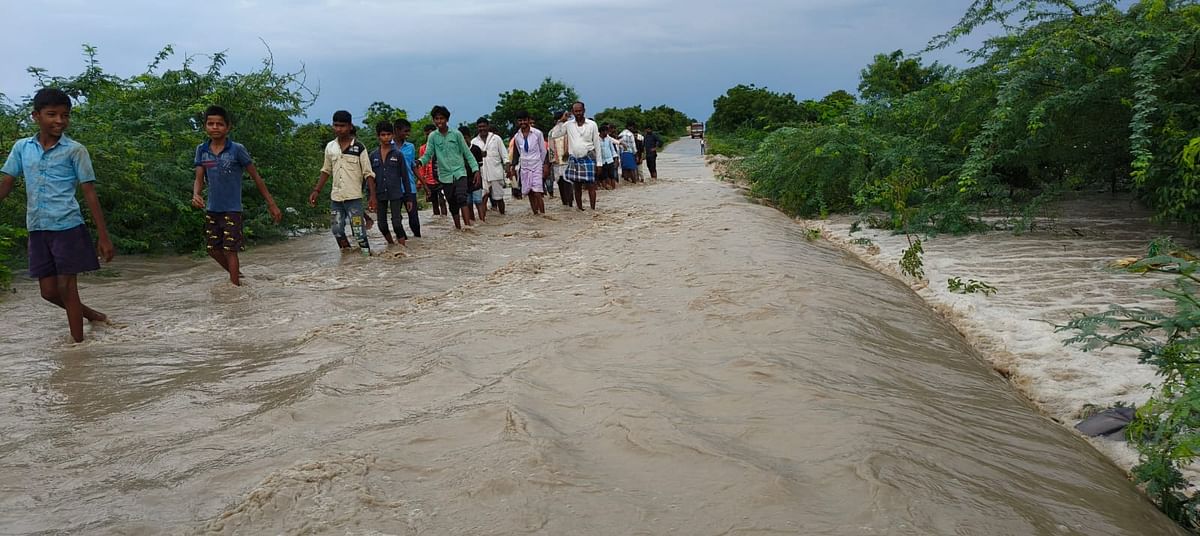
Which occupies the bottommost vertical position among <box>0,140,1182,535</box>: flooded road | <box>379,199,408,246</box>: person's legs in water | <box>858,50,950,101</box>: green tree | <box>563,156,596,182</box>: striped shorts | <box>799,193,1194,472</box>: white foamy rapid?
<box>799,193,1194,472</box>: white foamy rapid

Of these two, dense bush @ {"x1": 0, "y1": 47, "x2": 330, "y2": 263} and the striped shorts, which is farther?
the striped shorts

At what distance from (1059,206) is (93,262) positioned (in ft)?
31.8

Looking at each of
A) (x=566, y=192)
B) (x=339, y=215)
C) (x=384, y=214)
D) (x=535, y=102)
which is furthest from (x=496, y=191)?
(x=535, y=102)

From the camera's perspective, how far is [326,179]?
26.5 ft

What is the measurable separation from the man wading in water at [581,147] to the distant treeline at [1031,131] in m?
2.84

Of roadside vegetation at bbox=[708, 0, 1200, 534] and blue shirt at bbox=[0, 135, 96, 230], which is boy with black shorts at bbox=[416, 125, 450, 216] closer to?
roadside vegetation at bbox=[708, 0, 1200, 534]

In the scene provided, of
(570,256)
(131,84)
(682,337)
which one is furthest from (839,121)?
(131,84)

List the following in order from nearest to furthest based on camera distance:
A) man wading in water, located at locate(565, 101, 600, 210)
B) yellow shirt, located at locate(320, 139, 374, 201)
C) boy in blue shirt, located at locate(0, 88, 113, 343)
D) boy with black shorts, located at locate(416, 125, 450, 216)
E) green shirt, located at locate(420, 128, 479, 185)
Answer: boy in blue shirt, located at locate(0, 88, 113, 343) < yellow shirt, located at locate(320, 139, 374, 201) < green shirt, located at locate(420, 128, 479, 185) < boy with black shorts, located at locate(416, 125, 450, 216) < man wading in water, located at locate(565, 101, 600, 210)

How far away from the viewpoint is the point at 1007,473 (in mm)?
2684

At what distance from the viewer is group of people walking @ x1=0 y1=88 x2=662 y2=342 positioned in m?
4.96

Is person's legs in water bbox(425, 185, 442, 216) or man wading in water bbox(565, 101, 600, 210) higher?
man wading in water bbox(565, 101, 600, 210)

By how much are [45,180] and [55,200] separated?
0.43ft

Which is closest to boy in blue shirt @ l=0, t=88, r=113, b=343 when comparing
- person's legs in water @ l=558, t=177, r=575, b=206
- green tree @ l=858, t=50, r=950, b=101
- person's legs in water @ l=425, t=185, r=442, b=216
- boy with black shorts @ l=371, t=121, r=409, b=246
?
boy with black shorts @ l=371, t=121, r=409, b=246

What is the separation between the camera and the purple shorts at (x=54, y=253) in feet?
16.4
